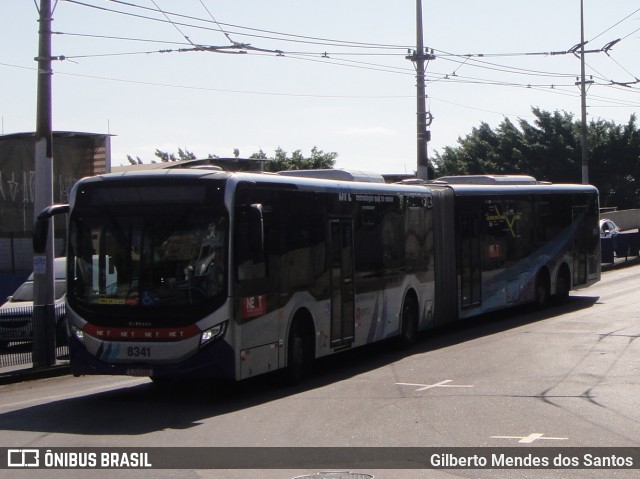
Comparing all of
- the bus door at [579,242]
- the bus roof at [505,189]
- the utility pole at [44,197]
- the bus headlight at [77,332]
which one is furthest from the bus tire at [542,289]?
the bus headlight at [77,332]

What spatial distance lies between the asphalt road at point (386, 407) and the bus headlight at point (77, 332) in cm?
85

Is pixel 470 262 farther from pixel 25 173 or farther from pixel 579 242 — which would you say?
pixel 25 173

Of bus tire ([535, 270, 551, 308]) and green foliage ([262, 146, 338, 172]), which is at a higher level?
green foliage ([262, 146, 338, 172])

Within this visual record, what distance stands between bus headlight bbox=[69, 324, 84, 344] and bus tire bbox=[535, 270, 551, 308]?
13510mm

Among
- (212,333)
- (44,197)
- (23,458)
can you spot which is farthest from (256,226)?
(44,197)

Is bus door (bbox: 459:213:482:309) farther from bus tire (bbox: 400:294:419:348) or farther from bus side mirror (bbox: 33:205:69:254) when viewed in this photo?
bus side mirror (bbox: 33:205:69:254)

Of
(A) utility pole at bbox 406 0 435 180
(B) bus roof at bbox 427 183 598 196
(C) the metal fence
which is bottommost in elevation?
(C) the metal fence

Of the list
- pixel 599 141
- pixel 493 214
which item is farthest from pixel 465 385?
pixel 599 141

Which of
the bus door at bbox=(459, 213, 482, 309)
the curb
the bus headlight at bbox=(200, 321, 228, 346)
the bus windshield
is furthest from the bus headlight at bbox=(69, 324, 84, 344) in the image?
the bus door at bbox=(459, 213, 482, 309)

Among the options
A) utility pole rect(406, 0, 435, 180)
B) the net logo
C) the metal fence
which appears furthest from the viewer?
utility pole rect(406, 0, 435, 180)

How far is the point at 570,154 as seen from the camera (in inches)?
2475

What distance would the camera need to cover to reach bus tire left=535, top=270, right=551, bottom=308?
23578 millimetres

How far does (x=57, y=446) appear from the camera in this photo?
9789 millimetres

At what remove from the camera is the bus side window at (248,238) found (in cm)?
1217
